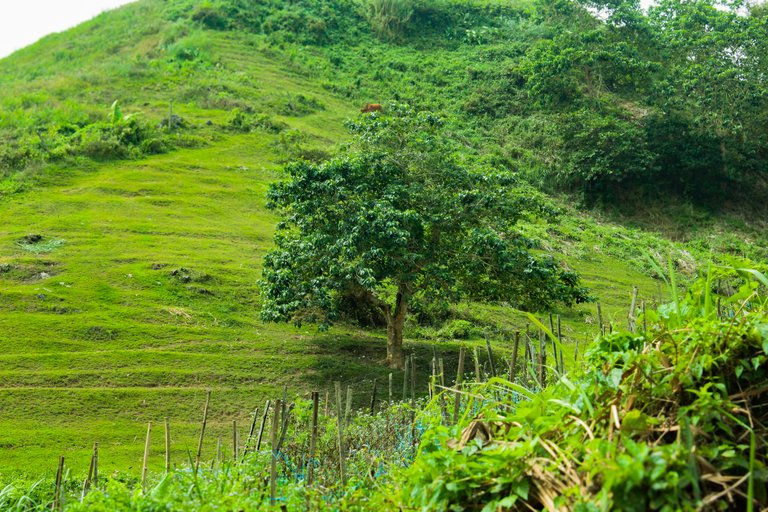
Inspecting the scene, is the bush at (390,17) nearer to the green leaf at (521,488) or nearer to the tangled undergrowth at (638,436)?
the tangled undergrowth at (638,436)

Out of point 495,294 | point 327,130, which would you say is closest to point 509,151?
point 327,130

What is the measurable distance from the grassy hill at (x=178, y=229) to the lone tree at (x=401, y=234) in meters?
1.83

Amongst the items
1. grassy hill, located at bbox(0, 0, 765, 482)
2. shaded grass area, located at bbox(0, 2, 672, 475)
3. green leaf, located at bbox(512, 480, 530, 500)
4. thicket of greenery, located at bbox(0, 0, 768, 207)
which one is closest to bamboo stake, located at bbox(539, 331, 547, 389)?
shaded grass area, located at bbox(0, 2, 672, 475)

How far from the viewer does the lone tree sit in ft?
53.2

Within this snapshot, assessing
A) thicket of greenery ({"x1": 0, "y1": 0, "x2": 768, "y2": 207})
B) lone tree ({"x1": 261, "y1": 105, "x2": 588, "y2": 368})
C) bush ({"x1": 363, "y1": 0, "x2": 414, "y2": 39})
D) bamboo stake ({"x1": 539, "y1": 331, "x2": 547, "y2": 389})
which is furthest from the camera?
bush ({"x1": 363, "y1": 0, "x2": 414, "y2": 39})

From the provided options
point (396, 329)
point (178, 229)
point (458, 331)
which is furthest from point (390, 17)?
point (396, 329)

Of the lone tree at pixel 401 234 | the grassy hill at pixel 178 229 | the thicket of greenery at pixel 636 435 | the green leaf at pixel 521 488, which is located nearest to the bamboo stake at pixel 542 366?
the grassy hill at pixel 178 229

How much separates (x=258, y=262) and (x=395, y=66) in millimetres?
27867

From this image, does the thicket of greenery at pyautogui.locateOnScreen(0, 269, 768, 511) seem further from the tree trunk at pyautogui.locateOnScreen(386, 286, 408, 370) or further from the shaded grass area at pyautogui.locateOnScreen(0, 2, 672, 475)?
the tree trunk at pyautogui.locateOnScreen(386, 286, 408, 370)

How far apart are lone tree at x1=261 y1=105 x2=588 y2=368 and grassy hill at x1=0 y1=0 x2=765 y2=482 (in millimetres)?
1834

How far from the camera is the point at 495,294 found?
669 inches

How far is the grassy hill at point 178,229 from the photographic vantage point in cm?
1488

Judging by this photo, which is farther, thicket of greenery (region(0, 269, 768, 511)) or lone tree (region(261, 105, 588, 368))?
lone tree (region(261, 105, 588, 368))

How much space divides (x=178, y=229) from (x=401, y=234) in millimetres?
11210
